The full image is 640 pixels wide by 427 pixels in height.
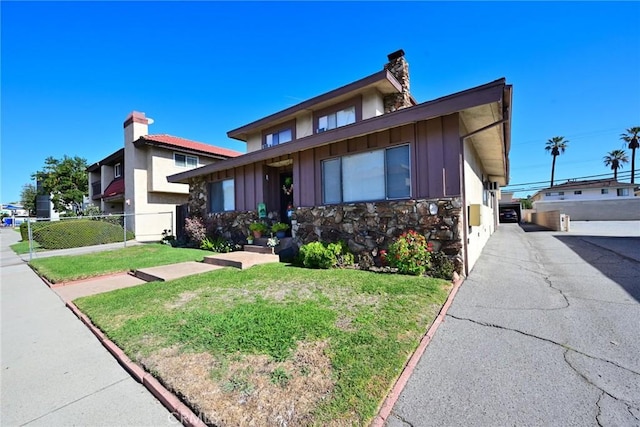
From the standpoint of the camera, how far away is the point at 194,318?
3.63 meters

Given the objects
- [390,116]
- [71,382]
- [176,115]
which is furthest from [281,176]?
[176,115]

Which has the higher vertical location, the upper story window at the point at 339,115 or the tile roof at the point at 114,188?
the upper story window at the point at 339,115

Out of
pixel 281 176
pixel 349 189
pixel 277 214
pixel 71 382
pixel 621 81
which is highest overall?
pixel 621 81

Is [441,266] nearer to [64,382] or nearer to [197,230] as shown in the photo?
[64,382]

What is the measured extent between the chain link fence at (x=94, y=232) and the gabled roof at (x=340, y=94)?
8.47 metres

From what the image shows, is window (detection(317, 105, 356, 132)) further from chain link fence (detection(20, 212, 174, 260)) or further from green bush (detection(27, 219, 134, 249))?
green bush (detection(27, 219, 134, 249))

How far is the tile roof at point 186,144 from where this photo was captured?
15.9m

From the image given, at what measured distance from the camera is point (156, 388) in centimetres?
226

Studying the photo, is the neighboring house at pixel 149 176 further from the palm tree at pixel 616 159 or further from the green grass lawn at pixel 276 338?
the palm tree at pixel 616 159

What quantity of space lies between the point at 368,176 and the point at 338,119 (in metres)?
4.89

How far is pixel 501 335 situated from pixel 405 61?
1010 cm

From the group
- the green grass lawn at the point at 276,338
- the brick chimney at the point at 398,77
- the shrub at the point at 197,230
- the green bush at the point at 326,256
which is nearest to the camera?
the green grass lawn at the point at 276,338

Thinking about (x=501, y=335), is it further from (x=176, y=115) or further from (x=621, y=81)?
(x=176, y=115)

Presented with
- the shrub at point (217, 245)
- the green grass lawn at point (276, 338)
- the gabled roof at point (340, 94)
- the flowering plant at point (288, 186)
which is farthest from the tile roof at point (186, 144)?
the green grass lawn at point (276, 338)
